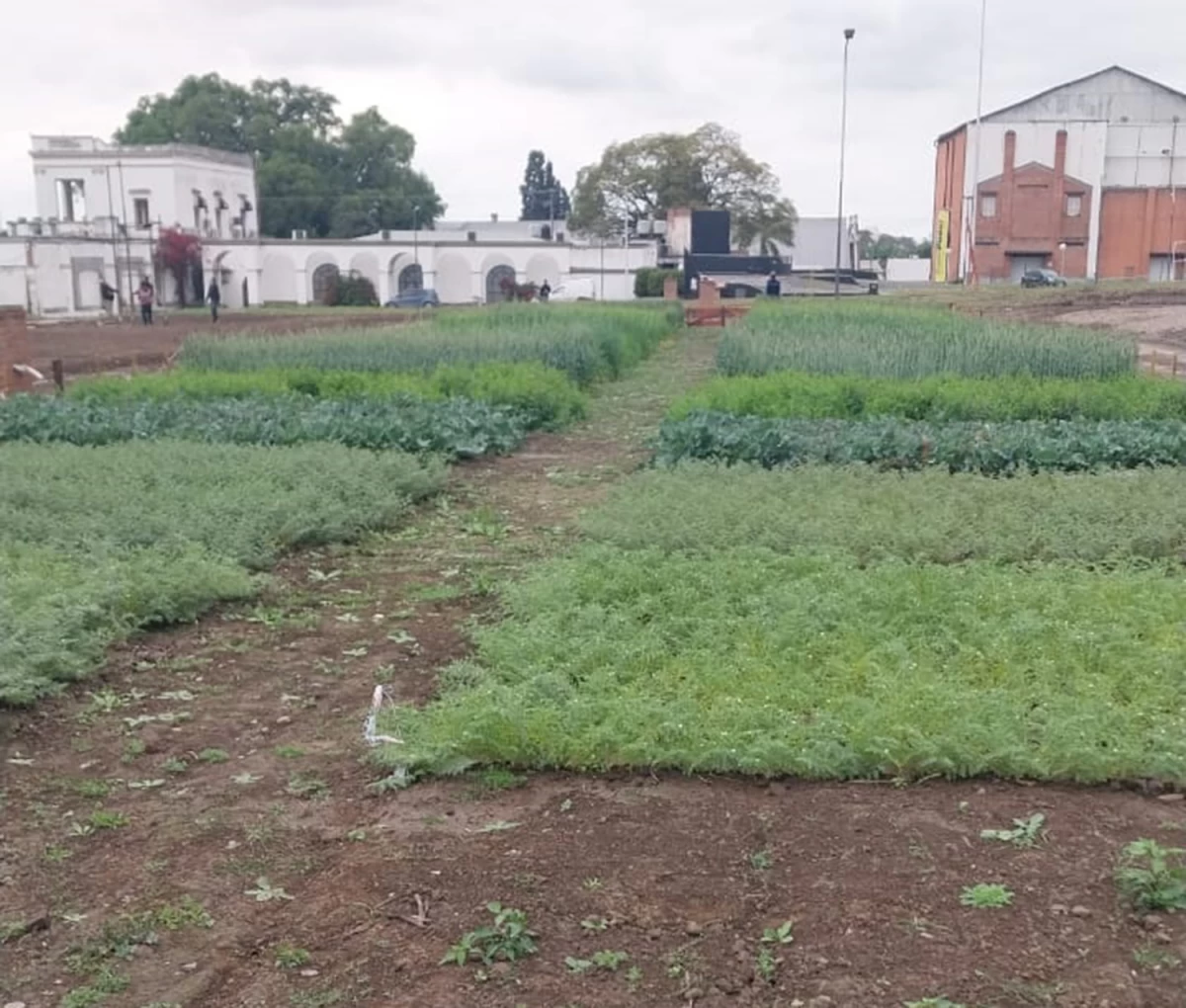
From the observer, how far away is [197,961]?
12.3ft

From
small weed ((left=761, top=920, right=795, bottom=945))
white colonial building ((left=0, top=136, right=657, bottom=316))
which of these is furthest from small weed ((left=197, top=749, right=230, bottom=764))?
white colonial building ((left=0, top=136, right=657, bottom=316))

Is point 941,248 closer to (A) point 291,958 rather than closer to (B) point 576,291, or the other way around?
(B) point 576,291

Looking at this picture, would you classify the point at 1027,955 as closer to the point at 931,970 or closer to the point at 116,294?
the point at 931,970

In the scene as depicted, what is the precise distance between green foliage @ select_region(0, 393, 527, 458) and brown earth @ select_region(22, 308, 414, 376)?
26.0 ft

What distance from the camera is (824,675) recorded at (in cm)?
570

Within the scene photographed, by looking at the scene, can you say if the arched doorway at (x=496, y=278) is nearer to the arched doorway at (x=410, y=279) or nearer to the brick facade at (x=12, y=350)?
the arched doorway at (x=410, y=279)

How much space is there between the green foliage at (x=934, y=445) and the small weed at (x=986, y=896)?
7.54m

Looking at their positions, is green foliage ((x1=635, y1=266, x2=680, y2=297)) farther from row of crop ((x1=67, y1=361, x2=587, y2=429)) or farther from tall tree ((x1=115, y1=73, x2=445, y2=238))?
row of crop ((x1=67, y1=361, x2=587, y2=429))

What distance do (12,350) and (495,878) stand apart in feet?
54.8

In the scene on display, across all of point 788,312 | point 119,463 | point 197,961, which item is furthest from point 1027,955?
point 788,312

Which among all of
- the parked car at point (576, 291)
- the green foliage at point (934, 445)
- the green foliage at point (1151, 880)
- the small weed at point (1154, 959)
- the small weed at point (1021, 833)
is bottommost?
the small weed at point (1154, 959)

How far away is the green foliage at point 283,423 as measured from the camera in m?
13.0

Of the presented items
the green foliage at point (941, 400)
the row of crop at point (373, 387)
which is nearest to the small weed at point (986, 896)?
the green foliage at point (941, 400)

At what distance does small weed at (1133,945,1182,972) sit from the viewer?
3.54 meters
